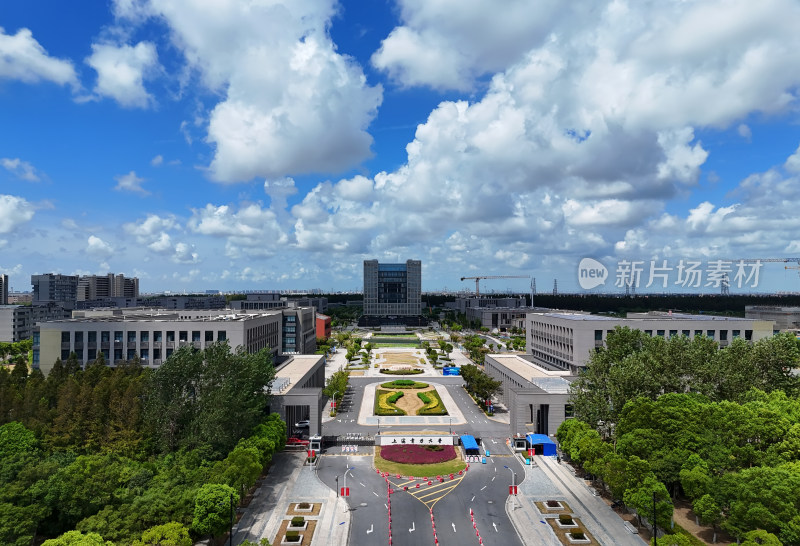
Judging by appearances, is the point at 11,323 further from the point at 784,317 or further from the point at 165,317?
the point at 784,317

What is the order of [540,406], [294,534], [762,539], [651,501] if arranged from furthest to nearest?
[540,406], [294,534], [651,501], [762,539]

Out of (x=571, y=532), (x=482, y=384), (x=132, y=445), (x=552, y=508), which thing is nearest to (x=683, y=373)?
(x=552, y=508)

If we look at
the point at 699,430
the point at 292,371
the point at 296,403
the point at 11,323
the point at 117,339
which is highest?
the point at 117,339

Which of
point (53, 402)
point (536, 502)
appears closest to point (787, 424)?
point (536, 502)

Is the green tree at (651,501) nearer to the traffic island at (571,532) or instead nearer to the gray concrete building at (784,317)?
the traffic island at (571,532)

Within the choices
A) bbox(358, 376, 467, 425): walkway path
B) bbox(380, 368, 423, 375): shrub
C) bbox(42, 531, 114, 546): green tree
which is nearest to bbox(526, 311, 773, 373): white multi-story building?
bbox(358, 376, 467, 425): walkway path

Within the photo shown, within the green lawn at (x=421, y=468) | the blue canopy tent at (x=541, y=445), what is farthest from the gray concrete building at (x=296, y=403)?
the blue canopy tent at (x=541, y=445)

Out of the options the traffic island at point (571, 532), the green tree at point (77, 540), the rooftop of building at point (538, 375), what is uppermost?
the rooftop of building at point (538, 375)

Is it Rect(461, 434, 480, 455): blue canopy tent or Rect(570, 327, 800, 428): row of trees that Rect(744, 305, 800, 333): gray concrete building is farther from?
Rect(461, 434, 480, 455): blue canopy tent
